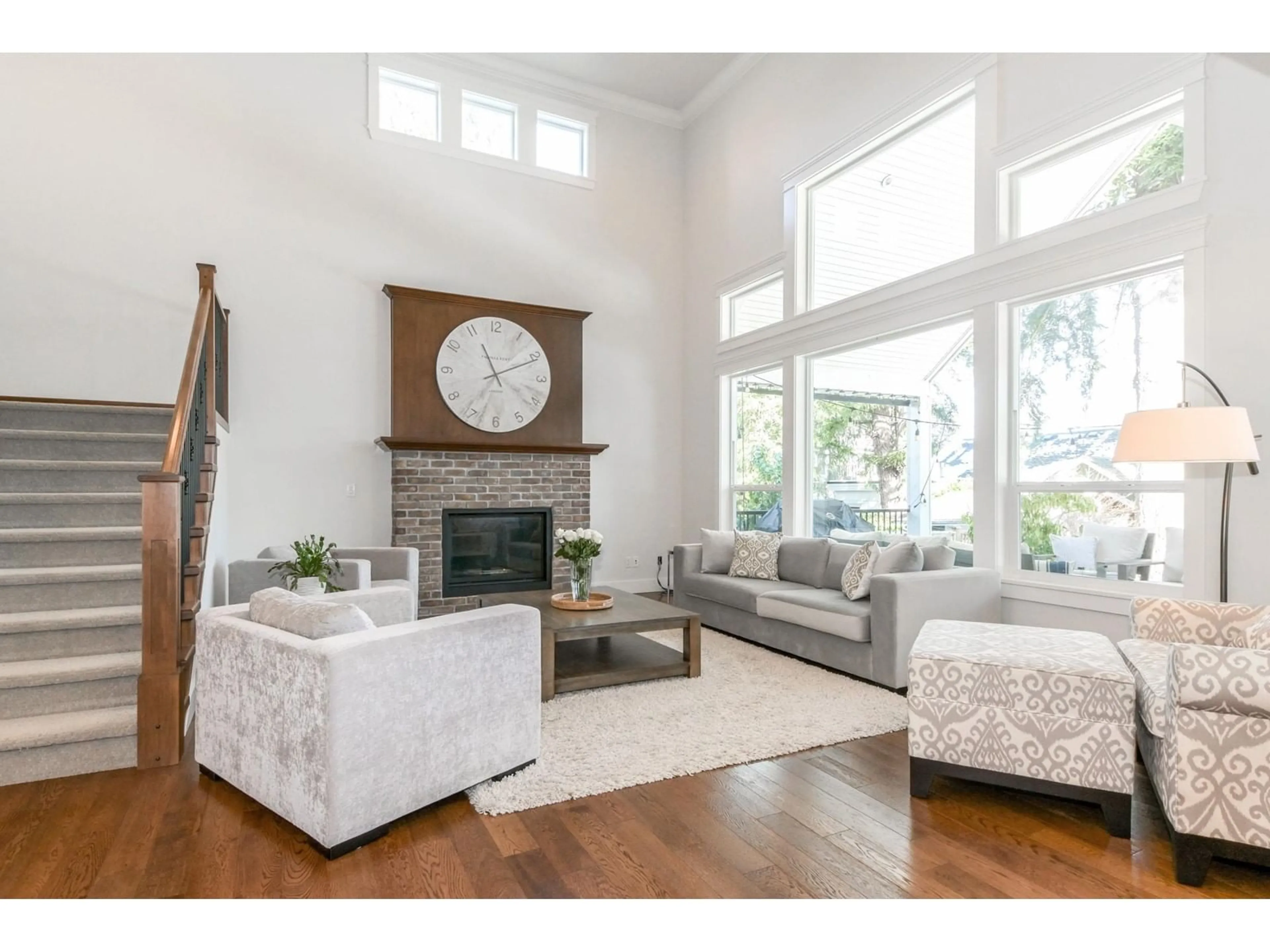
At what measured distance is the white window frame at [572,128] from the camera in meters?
6.83

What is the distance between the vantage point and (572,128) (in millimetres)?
7020

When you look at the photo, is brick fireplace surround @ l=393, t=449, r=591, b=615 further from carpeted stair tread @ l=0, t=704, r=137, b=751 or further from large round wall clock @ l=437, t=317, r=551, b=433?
carpeted stair tread @ l=0, t=704, r=137, b=751

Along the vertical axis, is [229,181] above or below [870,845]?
above

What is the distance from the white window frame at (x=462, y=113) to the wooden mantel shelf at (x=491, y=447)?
2.63m

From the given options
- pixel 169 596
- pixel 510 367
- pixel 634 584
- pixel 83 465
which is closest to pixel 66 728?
pixel 169 596

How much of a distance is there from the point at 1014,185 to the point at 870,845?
3932 mm

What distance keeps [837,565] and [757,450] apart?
2.00 meters

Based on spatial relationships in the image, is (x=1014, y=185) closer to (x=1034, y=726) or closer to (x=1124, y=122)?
(x=1124, y=122)

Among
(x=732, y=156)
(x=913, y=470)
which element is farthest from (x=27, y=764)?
(x=732, y=156)

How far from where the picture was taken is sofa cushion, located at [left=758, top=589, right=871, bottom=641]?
12.8 ft

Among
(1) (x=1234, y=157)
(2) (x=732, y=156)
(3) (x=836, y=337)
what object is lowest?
(3) (x=836, y=337)

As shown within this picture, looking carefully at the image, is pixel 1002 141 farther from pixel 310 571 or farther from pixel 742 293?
pixel 310 571

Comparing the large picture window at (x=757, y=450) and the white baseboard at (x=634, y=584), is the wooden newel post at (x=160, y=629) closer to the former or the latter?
the white baseboard at (x=634, y=584)
